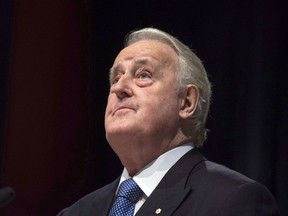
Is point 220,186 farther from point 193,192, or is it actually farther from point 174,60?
point 174,60

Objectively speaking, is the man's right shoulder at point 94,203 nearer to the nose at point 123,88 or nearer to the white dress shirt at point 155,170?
the white dress shirt at point 155,170

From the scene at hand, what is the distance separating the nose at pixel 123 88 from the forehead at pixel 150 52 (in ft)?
0.32

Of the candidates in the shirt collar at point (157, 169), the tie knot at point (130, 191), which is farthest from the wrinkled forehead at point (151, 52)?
the tie knot at point (130, 191)

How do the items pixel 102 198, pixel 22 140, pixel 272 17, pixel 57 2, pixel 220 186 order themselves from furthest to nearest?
pixel 57 2, pixel 22 140, pixel 272 17, pixel 102 198, pixel 220 186

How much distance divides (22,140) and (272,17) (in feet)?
4.00

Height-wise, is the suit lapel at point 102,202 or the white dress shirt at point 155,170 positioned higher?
the white dress shirt at point 155,170

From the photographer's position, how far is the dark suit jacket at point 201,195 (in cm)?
164

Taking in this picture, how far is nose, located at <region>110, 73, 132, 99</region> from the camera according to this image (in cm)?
198

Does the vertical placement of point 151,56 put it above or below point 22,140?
above

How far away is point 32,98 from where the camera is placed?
294 cm

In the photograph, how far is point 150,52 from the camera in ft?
6.78

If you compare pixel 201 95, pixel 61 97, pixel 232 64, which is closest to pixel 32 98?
pixel 61 97

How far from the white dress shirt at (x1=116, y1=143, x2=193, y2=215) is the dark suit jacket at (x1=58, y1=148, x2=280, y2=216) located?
0.02 meters

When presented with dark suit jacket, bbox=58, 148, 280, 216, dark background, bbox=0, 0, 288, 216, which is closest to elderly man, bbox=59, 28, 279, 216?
dark suit jacket, bbox=58, 148, 280, 216
